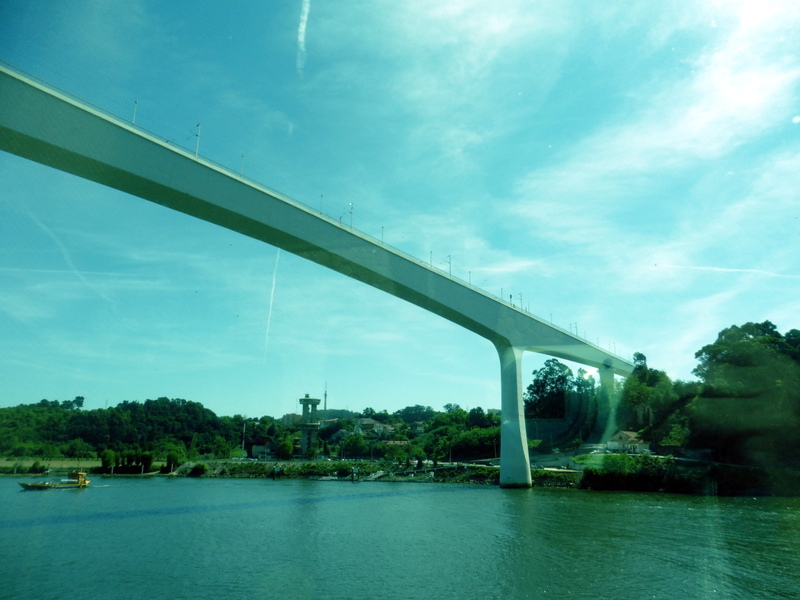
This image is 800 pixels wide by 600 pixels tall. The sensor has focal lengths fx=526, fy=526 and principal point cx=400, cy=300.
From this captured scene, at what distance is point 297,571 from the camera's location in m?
9.76

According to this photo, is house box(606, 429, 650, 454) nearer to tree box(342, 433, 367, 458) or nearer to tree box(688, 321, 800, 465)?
tree box(688, 321, 800, 465)

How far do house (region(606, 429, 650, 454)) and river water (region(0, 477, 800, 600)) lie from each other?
13.5 m

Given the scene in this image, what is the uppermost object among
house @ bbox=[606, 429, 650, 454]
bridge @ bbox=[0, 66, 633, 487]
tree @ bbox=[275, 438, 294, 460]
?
bridge @ bbox=[0, 66, 633, 487]

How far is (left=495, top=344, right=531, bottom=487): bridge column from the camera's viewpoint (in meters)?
27.7

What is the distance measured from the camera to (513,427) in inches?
1099

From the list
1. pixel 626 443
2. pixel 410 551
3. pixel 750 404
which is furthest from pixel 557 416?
pixel 410 551

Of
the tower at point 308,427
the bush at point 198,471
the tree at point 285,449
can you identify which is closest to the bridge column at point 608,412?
the tower at point 308,427

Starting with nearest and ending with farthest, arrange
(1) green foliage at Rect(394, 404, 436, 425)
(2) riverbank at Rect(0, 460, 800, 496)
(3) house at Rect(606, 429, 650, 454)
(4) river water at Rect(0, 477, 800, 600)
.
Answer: (4) river water at Rect(0, 477, 800, 600) → (2) riverbank at Rect(0, 460, 800, 496) → (3) house at Rect(606, 429, 650, 454) → (1) green foliage at Rect(394, 404, 436, 425)

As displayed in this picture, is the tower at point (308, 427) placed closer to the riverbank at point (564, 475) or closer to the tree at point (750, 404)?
the riverbank at point (564, 475)

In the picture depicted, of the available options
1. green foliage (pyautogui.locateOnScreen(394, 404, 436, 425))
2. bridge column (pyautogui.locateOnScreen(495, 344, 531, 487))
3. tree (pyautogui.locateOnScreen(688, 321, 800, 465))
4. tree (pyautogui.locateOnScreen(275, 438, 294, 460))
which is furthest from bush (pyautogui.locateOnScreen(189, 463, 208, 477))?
green foliage (pyautogui.locateOnScreen(394, 404, 436, 425))

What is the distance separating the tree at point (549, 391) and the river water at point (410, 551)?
2506 centimetres

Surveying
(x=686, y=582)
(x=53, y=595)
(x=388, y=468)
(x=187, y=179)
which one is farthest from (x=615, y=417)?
(x=53, y=595)

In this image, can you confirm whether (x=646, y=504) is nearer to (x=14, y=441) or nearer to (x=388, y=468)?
(x=388, y=468)

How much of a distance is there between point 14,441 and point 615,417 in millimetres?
38734
